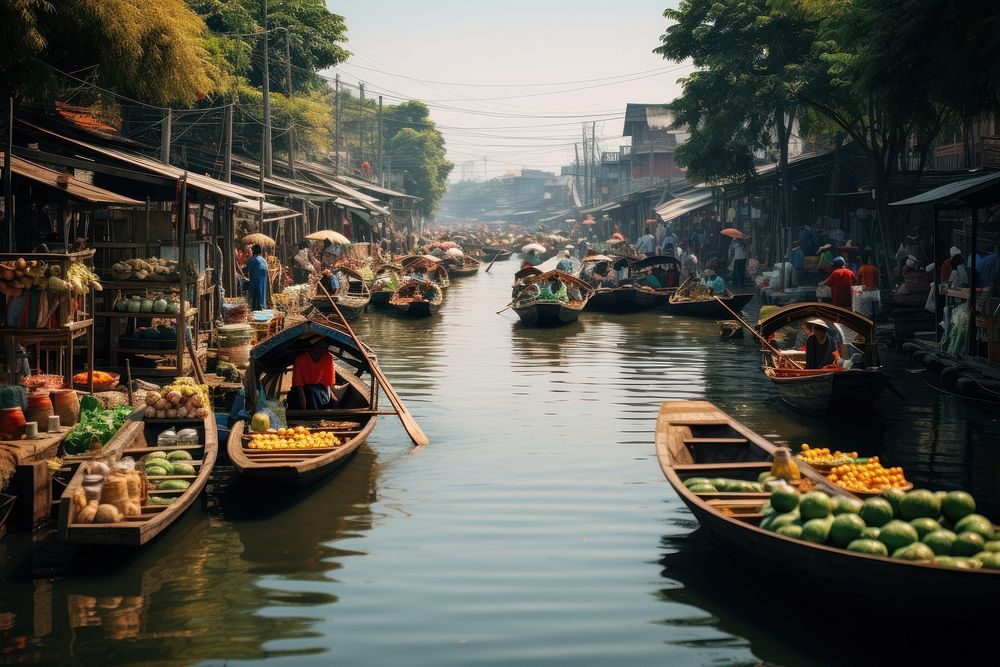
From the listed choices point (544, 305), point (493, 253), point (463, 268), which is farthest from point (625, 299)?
point (493, 253)

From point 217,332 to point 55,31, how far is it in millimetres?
6056

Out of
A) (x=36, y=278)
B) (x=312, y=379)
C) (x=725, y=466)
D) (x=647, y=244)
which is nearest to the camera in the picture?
(x=725, y=466)

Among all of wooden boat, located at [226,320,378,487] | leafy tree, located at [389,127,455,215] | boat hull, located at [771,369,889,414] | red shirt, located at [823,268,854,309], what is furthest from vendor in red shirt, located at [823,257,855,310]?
leafy tree, located at [389,127,455,215]

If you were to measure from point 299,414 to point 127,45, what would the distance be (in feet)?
31.5

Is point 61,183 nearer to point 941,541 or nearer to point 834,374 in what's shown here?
point 834,374

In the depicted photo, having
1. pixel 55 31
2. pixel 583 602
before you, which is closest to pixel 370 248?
pixel 55 31

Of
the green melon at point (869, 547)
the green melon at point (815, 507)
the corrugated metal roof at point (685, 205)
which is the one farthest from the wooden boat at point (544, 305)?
the green melon at point (869, 547)

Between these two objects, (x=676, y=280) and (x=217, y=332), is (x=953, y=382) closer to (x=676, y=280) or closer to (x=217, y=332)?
(x=217, y=332)

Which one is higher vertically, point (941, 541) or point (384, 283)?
point (384, 283)

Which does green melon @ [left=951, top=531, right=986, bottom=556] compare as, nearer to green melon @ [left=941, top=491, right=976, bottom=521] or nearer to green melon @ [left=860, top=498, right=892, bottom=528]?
green melon @ [left=941, top=491, right=976, bottom=521]

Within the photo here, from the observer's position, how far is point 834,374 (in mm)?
13141

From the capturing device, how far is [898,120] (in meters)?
18.8

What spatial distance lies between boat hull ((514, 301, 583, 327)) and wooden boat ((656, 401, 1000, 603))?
552 inches

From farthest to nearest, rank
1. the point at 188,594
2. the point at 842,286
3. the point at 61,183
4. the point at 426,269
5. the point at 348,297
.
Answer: the point at 426,269
the point at 348,297
the point at 842,286
the point at 61,183
the point at 188,594
